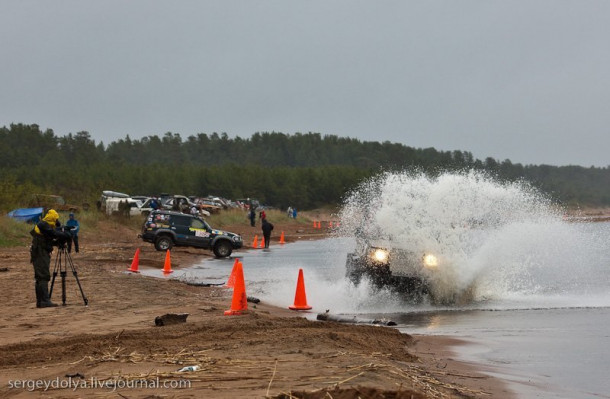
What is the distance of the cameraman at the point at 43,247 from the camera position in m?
14.9

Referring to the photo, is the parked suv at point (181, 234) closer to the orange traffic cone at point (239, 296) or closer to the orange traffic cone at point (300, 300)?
the orange traffic cone at point (300, 300)

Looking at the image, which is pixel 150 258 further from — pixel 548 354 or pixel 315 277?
pixel 548 354

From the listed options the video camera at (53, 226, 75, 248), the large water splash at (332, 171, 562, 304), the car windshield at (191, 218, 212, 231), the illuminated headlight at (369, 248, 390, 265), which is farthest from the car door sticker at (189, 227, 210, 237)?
the video camera at (53, 226, 75, 248)

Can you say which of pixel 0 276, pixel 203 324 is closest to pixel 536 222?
pixel 203 324

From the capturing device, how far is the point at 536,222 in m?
21.3

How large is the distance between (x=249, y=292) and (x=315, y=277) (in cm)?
359

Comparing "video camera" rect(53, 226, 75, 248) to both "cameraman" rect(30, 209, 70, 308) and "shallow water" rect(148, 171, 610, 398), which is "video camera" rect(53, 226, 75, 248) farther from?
"shallow water" rect(148, 171, 610, 398)

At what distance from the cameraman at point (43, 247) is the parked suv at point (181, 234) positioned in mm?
20691

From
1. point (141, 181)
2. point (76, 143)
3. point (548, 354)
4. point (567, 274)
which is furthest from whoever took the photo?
point (76, 143)

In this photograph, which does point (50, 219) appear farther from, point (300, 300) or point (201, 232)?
point (201, 232)

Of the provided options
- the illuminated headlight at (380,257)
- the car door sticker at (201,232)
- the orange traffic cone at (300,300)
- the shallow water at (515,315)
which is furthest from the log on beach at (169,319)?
the car door sticker at (201,232)

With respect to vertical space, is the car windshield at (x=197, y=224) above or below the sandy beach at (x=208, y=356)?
above

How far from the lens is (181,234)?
3612 cm

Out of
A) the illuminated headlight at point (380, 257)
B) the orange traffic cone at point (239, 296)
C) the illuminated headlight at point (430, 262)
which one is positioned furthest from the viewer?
the illuminated headlight at point (430, 262)
